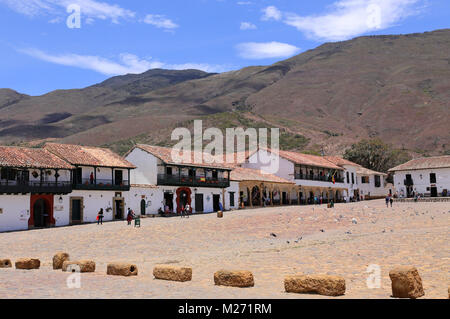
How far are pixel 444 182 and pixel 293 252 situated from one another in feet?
172

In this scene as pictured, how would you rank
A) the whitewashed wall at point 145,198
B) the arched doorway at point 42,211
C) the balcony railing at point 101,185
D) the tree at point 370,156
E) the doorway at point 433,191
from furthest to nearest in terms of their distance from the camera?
the tree at point 370,156
the doorway at point 433,191
the whitewashed wall at point 145,198
the balcony railing at point 101,185
the arched doorway at point 42,211

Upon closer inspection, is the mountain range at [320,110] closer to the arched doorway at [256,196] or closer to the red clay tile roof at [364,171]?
the red clay tile roof at [364,171]

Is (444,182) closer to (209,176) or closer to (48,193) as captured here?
(209,176)

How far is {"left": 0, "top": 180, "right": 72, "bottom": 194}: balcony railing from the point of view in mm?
30156

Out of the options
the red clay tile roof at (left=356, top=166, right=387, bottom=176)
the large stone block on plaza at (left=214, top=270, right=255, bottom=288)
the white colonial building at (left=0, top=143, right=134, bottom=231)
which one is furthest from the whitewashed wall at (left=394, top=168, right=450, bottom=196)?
the large stone block on plaza at (left=214, top=270, right=255, bottom=288)

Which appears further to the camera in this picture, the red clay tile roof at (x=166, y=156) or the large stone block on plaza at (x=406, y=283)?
the red clay tile roof at (x=166, y=156)

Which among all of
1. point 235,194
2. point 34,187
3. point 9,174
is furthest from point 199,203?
point 9,174

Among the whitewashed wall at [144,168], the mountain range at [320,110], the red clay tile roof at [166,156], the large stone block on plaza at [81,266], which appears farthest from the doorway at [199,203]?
the mountain range at [320,110]

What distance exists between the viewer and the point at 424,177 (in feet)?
203

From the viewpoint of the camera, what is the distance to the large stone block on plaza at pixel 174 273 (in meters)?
9.62

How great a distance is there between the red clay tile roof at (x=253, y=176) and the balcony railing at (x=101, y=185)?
13.4 metres

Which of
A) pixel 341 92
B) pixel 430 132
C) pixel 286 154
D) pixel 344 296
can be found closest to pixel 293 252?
pixel 344 296

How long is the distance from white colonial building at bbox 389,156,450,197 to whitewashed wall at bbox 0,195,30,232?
46825 mm
